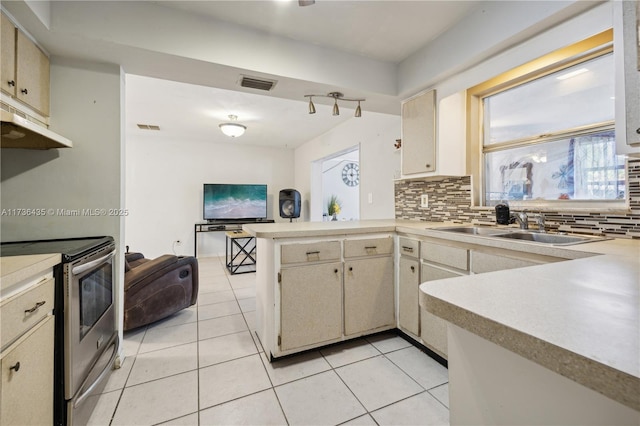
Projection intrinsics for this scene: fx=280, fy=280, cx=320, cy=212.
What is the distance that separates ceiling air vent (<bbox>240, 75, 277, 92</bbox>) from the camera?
212 cm

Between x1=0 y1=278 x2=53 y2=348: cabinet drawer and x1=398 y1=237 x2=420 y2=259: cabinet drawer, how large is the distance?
78.2 inches

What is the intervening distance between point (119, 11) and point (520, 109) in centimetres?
277

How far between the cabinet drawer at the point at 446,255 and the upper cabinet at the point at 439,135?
2.27 feet

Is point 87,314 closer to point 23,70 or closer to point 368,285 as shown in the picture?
point 23,70

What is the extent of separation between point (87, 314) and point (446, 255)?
202 cm

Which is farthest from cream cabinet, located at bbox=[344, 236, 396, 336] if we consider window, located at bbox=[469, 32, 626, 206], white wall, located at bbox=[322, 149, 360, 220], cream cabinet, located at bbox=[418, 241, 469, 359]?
white wall, located at bbox=[322, 149, 360, 220]

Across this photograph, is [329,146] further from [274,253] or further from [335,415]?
[335,415]

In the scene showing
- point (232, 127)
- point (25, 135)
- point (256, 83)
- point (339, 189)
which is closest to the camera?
point (25, 135)

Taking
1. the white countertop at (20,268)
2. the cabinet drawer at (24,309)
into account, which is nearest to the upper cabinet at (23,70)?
the white countertop at (20,268)

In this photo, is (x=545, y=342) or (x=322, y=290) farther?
(x=322, y=290)

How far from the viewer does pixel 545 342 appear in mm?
420

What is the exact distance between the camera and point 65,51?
1726 mm

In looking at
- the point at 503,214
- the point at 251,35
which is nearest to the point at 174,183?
the point at 251,35

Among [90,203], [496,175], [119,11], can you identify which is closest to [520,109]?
[496,175]
